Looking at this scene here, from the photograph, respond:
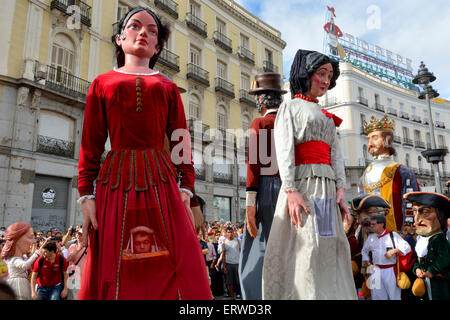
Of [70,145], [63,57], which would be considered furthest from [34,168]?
[63,57]

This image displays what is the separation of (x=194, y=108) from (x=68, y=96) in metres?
8.74

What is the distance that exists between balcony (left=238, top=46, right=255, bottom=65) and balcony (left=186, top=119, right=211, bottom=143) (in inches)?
271

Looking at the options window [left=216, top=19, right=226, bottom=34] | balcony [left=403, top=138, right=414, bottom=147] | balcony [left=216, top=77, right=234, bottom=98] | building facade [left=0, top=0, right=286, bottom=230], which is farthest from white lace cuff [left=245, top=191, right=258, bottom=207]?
balcony [left=403, top=138, right=414, bottom=147]

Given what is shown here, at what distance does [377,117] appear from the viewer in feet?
118

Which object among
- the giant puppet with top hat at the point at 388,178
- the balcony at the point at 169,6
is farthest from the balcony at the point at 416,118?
the giant puppet with top hat at the point at 388,178

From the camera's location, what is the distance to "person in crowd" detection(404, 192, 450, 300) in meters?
3.08

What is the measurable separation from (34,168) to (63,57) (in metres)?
5.48

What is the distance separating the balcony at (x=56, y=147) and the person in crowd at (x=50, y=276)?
10193mm

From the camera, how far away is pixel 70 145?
16062 millimetres

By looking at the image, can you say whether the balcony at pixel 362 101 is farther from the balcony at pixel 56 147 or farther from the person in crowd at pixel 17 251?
the person in crowd at pixel 17 251

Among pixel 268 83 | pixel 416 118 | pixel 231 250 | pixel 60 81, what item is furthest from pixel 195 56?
pixel 416 118

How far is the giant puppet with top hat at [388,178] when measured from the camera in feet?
14.3
